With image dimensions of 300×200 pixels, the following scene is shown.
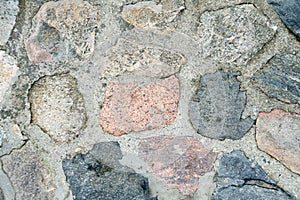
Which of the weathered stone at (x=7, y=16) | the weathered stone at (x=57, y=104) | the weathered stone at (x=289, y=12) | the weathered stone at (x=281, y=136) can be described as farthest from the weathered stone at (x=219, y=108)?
the weathered stone at (x=7, y=16)

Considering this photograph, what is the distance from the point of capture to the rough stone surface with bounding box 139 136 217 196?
1.26 meters

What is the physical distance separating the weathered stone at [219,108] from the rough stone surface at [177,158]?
45 mm

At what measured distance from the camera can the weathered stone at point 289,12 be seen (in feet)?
3.66

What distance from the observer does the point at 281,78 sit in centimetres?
118

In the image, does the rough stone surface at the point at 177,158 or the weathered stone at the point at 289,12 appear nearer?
the weathered stone at the point at 289,12

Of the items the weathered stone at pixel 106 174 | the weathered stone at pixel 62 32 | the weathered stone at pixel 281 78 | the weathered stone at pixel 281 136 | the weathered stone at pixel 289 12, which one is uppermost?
the weathered stone at pixel 289 12

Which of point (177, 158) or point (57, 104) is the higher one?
point (57, 104)

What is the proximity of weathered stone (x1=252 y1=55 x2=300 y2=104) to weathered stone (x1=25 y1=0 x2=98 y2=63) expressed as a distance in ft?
1.23

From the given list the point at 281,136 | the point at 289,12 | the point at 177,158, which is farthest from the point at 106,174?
the point at 289,12

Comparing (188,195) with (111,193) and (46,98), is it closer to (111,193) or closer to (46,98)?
(111,193)

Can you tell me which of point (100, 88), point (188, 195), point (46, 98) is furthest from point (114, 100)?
point (188, 195)

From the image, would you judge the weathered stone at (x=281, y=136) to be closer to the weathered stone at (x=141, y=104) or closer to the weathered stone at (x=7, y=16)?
the weathered stone at (x=141, y=104)

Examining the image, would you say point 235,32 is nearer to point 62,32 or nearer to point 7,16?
point 62,32

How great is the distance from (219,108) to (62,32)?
0.38 metres
